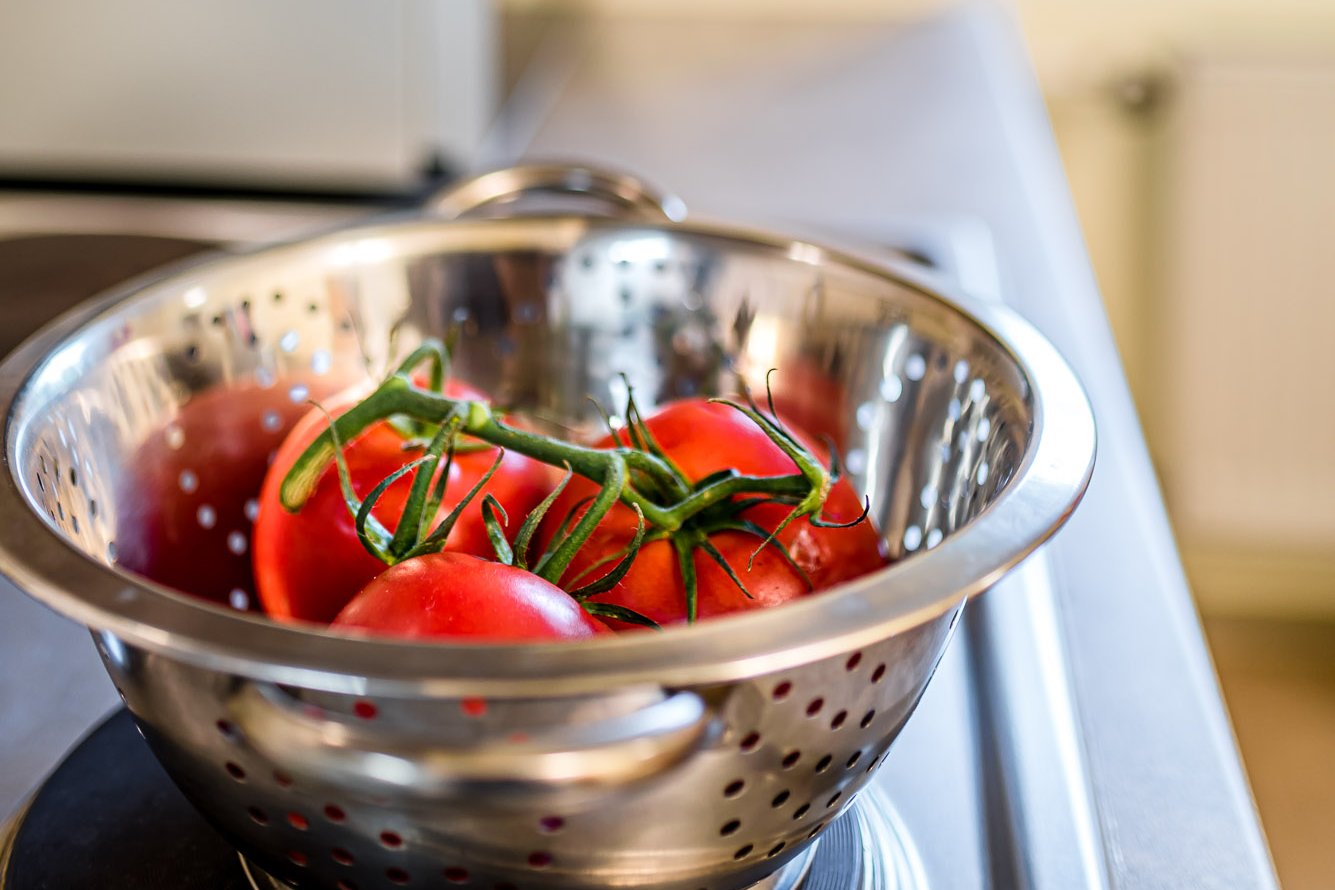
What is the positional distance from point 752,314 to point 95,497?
0.23 m

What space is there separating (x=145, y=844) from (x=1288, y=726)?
4.38 feet

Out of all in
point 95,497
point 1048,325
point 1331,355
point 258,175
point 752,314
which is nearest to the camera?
point 95,497

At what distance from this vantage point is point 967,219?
2.71 ft

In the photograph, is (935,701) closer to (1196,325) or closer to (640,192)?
(640,192)

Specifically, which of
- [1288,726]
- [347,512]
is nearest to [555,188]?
[347,512]

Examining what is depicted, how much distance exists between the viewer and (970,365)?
41 centimetres

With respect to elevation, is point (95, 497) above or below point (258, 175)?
below

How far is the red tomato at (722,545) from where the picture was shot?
0.35 meters

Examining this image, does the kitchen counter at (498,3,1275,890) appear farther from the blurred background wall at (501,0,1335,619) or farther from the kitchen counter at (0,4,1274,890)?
the blurred background wall at (501,0,1335,619)

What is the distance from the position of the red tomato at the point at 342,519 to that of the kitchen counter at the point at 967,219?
0.10m

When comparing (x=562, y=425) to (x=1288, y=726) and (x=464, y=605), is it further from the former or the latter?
(x=1288, y=726)

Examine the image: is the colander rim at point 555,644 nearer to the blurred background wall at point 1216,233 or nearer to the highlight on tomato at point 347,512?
the highlight on tomato at point 347,512

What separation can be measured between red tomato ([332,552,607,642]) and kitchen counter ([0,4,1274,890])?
153mm

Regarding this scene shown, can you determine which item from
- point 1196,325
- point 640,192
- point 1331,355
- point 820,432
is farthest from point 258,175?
point 1331,355
